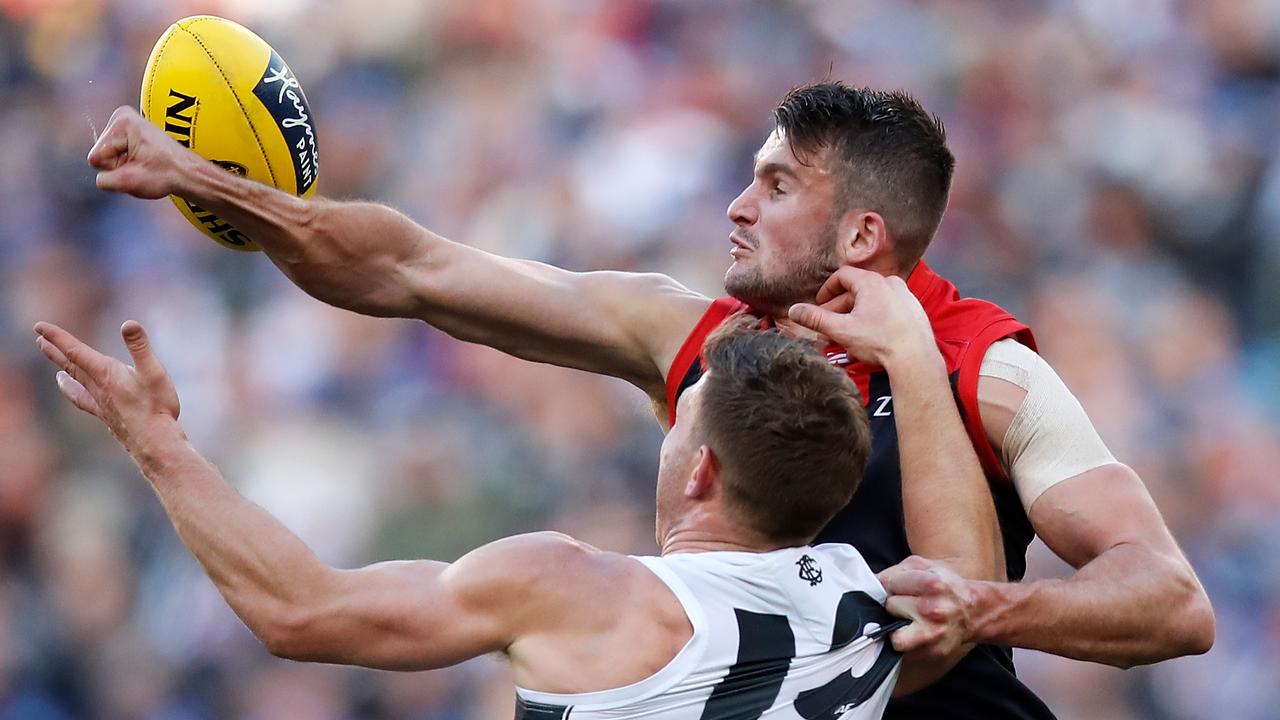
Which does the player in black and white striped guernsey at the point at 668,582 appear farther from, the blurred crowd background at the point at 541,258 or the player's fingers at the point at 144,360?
the blurred crowd background at the point at 541,258

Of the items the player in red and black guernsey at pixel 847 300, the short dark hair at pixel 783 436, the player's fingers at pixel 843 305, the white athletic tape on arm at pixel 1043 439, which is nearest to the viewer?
the short dark hair at pixel 783 436

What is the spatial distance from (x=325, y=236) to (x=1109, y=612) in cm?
200

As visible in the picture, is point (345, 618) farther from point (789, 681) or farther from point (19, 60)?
point (19, 60)

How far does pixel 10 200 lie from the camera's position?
28.5 ft

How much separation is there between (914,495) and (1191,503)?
4.00 metres

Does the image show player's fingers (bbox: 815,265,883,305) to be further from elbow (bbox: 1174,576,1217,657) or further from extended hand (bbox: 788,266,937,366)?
elbow (bbox: 1174,576,1217,657)

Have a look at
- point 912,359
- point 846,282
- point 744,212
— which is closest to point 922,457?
point 912,359

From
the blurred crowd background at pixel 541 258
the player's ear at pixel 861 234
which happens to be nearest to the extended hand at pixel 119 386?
the player's ear at pixel 861 234

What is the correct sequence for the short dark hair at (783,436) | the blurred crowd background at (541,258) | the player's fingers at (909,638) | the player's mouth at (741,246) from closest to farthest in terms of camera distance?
the short dark hair at (783,436) → the player's fingers at (909,638) → the player's mouth at (741,246) → the blurred crowd background at (541,258)

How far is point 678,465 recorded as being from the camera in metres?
3.14

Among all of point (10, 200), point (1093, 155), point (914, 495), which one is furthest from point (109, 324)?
point (914, 495)

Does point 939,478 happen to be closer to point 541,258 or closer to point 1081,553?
point 1081,553

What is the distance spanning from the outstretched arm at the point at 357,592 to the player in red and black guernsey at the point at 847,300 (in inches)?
32.0

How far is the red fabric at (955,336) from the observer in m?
3.80
